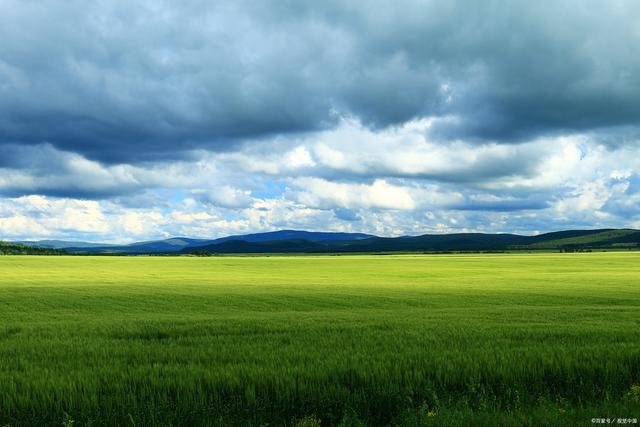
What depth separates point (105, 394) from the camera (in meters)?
7.80

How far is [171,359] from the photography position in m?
10.4

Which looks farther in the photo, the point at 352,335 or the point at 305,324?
the point at 305,324

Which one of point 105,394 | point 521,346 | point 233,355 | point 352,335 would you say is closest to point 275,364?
point 233,355

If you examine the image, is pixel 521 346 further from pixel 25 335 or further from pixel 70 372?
pixel 25 335

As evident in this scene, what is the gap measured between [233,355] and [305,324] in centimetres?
613

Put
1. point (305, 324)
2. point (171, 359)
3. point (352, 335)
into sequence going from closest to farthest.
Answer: point (171, 359) → point (352, 335) → point (305, 324)

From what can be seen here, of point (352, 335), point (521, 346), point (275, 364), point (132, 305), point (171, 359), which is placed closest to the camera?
point (275, 364)

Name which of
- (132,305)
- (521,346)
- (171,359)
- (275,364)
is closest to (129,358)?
(171,359)

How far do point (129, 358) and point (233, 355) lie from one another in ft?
7.30

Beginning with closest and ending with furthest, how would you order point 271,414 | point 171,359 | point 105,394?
point 271,414 → point 105,394 → point 171,359

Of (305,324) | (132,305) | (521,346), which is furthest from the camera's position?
(132,305)

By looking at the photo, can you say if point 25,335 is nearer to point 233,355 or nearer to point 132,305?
point 233,355

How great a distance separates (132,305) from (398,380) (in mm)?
24537

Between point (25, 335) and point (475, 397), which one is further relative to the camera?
point (25, 335)
